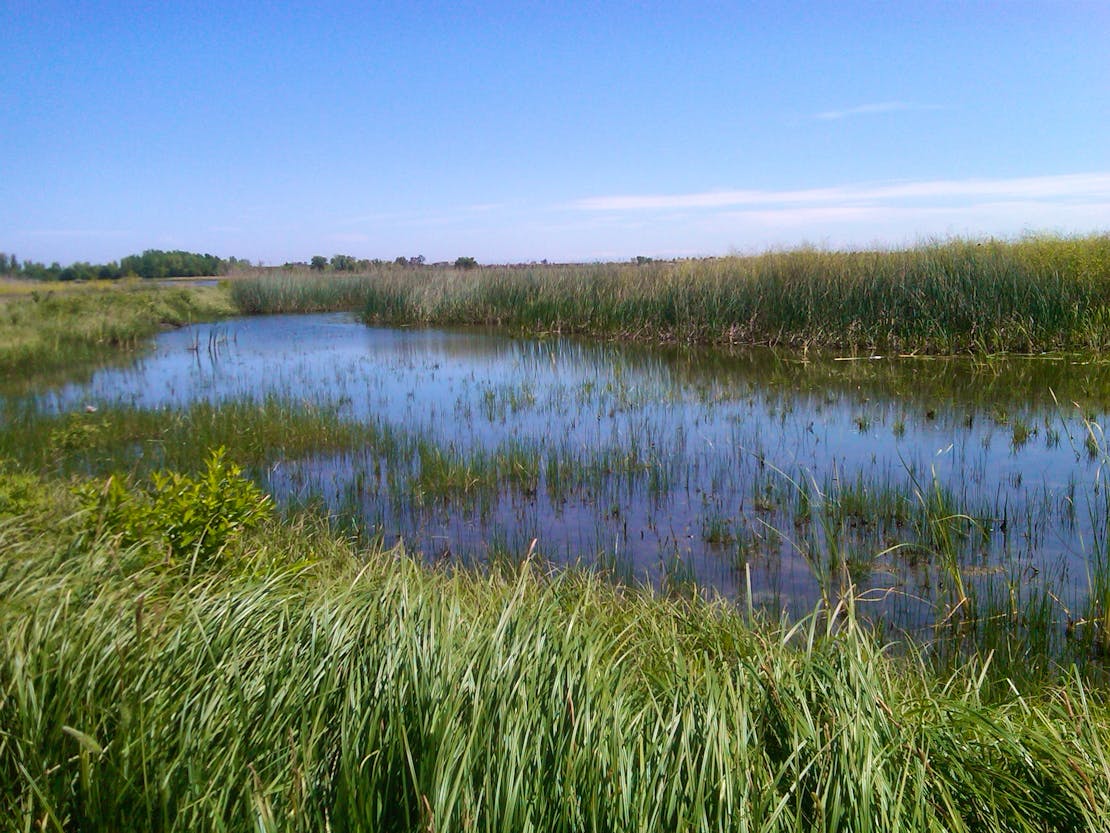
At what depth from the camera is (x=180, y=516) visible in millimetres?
4207

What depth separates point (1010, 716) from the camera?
2.98 meters

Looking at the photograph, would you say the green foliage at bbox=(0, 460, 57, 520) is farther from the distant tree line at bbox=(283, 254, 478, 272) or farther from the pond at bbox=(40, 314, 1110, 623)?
the distant tree line at bbox=(283, 254, 478, 272)

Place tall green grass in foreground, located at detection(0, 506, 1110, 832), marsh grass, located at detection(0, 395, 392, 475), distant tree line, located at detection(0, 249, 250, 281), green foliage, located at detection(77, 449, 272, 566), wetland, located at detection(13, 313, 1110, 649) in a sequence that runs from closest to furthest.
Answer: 1. tall green grass in foreground, located at detection(0, 506, 1110, 832)
2. green foliage, located at detection(77, 449, 272, 566)
3. wetland, located at detection(13, 313, 1110, 649)
4. marsh grass, located at detection(0, 395, 392, 475)
5. distant tree line, located at detection(0, 249, 250, 281)

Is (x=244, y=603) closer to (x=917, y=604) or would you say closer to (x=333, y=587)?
(x=333, y=587)

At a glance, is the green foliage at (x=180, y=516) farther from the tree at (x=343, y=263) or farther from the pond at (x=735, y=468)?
the tree at (x=343, y=263)

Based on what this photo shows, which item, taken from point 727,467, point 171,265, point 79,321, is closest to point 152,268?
point 171,265

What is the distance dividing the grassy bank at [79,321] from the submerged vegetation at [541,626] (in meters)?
4.58

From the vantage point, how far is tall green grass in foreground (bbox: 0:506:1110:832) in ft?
7.02

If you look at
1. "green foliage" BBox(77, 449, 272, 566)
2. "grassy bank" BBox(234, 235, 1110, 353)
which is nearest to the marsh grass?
"green foliage" BBox(77, 449, 272, 566)

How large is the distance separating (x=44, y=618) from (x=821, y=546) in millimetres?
4706

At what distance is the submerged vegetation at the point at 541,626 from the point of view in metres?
2.22

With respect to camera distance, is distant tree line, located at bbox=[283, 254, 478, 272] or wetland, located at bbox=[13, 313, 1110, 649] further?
distant tree line, located at bbox=[283, 254, 478, 272]

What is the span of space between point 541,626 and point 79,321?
19.8 m

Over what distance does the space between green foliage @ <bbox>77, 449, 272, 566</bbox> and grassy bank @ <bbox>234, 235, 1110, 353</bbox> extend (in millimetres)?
13231
